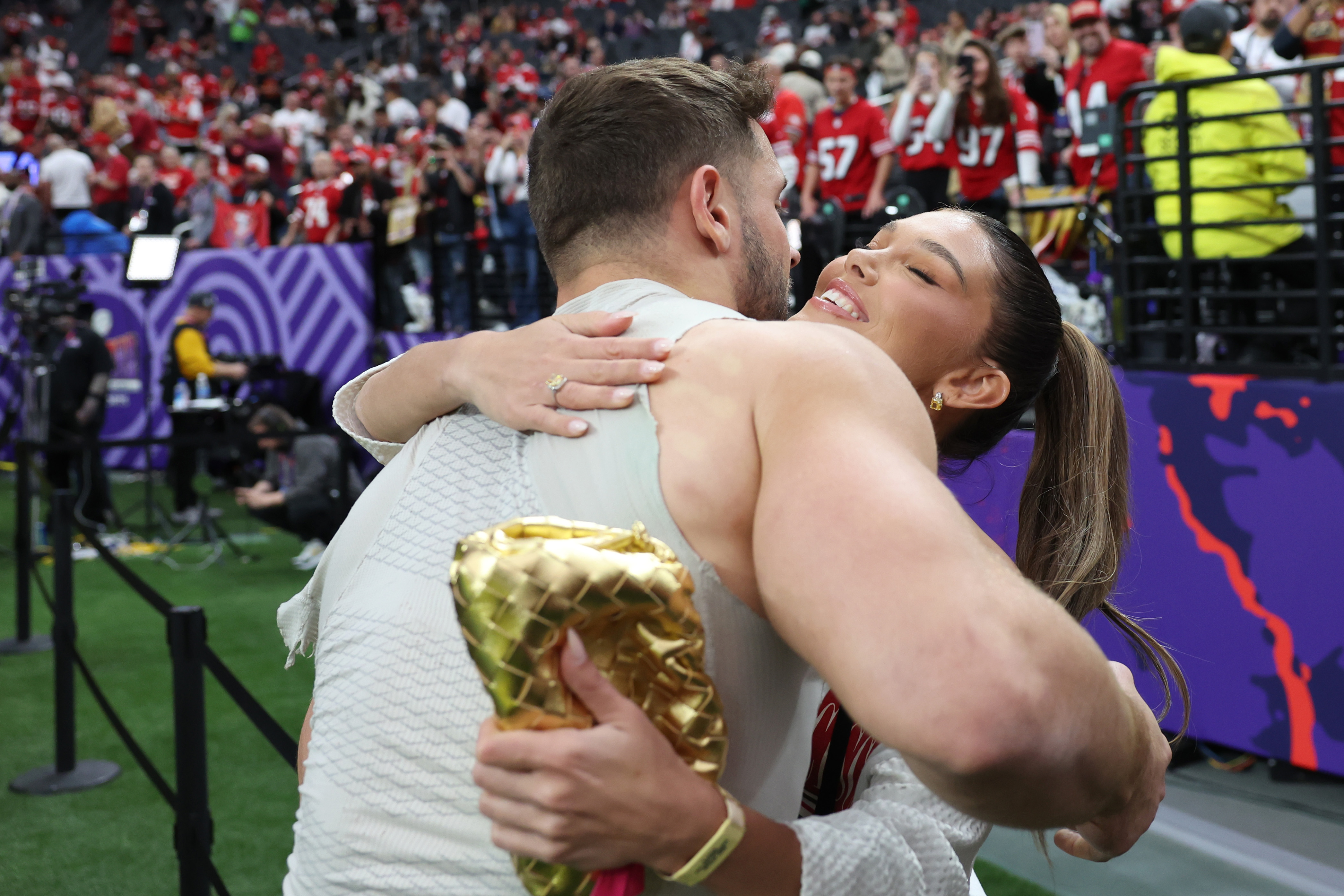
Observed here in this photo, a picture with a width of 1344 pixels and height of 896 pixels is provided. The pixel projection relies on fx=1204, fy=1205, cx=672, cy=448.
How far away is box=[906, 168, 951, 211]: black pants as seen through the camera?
25.9 feet

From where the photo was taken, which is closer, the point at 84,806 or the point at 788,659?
the point at 788,659

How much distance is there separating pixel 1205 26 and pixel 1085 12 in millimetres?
2263

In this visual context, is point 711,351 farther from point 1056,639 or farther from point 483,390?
point 1056,639

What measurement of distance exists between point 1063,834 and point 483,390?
3.10 ft

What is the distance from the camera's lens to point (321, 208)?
1241 centimetres

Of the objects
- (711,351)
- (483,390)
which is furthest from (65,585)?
(711,351)

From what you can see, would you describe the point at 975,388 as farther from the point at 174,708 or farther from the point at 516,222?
the point at 516,222

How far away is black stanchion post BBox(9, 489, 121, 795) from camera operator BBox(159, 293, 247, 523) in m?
5.69

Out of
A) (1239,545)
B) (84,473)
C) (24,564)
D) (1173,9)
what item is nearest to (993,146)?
(1239,545)

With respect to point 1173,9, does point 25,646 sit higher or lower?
lower

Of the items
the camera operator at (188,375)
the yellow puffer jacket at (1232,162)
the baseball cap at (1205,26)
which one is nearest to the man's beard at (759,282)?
the yellow puffer jacket at (1232,162)

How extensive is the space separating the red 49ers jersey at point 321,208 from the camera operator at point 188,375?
1.88m

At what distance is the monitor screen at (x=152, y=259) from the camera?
10.6 meters

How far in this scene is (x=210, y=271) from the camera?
12266mm
